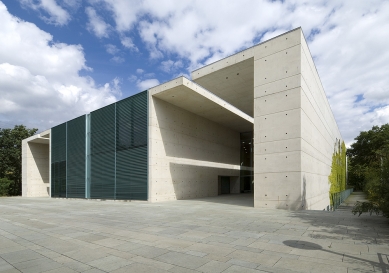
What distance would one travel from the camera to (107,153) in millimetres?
22578

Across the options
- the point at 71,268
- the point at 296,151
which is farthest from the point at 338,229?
Answer: the point at 71,268

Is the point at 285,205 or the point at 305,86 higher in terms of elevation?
the point at 305,86

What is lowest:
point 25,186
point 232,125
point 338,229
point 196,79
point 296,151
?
point 25,186

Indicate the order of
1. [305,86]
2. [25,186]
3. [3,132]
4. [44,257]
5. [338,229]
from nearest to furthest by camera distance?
[44,257]
[338,229]
[305,86]
[25,186]
[3,132]

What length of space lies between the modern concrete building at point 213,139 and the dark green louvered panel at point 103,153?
9 cm

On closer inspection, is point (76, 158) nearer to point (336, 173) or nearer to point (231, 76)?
point (231, 76)

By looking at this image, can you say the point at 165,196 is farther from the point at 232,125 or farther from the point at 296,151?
the point at 232,125

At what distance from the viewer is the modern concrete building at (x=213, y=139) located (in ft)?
44.7

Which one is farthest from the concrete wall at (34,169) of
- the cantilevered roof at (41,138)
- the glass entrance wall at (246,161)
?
the glass entrance wall at (246,161)

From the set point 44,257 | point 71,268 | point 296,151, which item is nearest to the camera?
point 71,268

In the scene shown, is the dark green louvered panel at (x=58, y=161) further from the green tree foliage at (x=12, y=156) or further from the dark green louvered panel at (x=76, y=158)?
the green tree foliage at (x=12, y=156)

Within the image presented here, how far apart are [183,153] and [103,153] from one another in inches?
288

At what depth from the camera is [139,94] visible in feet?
65.9

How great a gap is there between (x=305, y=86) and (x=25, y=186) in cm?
3731
